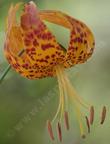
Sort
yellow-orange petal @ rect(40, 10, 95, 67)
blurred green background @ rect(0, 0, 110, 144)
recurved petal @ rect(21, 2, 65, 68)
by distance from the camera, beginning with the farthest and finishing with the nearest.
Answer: blurred green background @ rect(0, 0, 110, 144) → yellow-orange petal @ rect(40, 10, 95, 67) → recurved petal @ rect(21, 2, 65, 68)

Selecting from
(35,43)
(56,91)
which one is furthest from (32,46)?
(56,91)

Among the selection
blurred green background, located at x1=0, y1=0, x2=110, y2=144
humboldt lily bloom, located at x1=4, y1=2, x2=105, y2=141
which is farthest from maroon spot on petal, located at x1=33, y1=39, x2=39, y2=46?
blurred green background, located at x1=0, y1=0, x2=110, y2=144

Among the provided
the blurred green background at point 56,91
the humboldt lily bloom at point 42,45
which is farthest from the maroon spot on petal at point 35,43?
the blurred green background at point 56,91

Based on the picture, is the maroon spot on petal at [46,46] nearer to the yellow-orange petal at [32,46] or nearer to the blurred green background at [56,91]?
the yellow-orange petal at [32,46]

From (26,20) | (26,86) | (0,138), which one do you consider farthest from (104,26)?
(26,20)

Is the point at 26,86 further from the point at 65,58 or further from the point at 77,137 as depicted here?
the point at 65,58

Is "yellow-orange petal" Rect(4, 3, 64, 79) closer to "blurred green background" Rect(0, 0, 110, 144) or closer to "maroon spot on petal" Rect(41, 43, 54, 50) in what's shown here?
"maroon spot on petal" Rect(41, 43, 54, 50)

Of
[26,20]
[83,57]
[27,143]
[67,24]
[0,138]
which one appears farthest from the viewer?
[27,143]

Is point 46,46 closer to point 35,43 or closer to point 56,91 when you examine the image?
point 35,43
